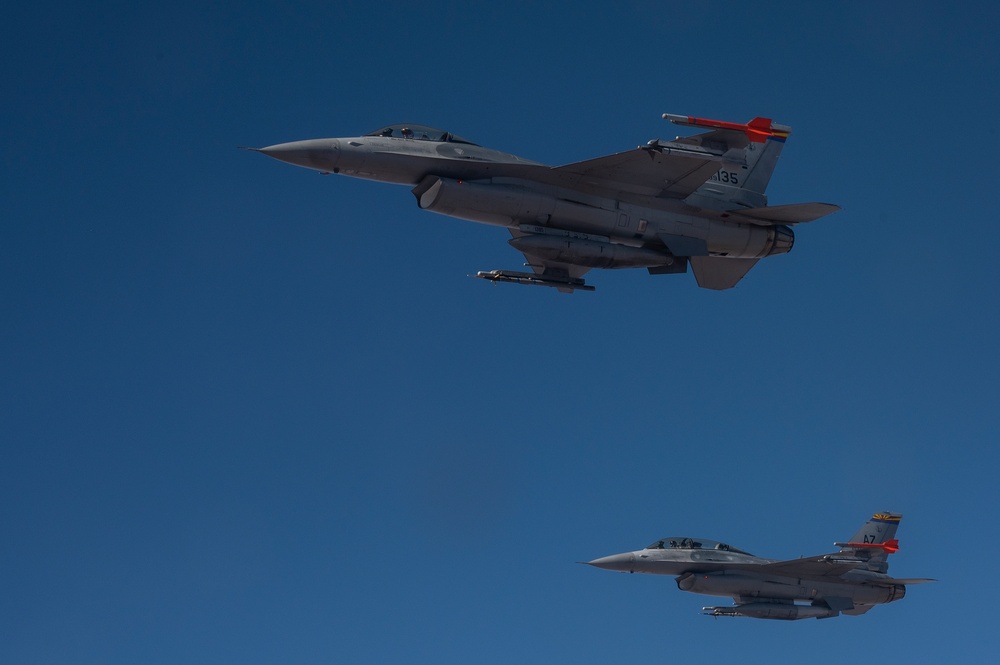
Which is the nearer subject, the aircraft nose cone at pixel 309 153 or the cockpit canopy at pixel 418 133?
the aircraft nose cone at pixel 309 153

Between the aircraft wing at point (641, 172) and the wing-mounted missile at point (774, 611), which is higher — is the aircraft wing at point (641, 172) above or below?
above

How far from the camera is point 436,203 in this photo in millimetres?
33750

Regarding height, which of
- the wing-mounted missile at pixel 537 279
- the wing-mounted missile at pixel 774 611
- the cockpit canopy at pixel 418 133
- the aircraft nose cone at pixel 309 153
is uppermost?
the cockpit canopy at pixel 418 133

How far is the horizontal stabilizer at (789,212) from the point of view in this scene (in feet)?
121

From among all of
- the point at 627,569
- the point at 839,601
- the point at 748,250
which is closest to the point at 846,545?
the point at 839,601

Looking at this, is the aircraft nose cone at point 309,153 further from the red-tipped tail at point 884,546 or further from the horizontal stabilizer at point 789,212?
the red-tipped tail at point 884,546

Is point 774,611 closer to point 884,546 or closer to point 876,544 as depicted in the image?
point 884,546

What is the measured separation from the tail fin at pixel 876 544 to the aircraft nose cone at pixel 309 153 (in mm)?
30060

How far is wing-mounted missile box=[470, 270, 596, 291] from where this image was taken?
114 ft

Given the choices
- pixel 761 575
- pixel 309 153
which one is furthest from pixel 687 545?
pixel 309 153

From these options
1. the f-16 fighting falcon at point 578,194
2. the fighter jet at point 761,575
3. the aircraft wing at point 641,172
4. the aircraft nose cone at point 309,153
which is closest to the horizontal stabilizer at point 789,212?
the f-16 fighting falcon at point 578,194

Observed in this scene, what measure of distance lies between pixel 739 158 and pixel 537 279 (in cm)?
875

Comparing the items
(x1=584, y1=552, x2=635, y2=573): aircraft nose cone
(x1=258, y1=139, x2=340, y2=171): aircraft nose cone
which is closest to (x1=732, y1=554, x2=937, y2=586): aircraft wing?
(x1=584, y1=552, x2=635, y2=573): aircraft nose cone

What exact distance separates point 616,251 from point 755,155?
9.18m
